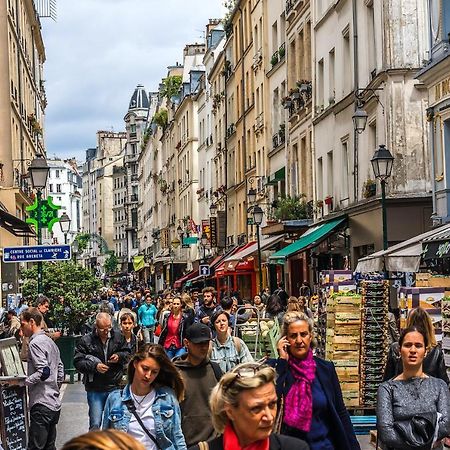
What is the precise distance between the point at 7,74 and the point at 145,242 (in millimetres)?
86113

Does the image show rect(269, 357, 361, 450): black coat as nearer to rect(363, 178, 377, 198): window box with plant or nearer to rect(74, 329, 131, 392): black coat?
rect(74, 329, 131, 392): black coat

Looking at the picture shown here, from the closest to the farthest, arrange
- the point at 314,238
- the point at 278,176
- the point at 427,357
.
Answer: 1. the point at 427,357
2. the point at 314,238
3. the point at 278,176

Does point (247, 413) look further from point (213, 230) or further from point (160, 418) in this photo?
point (213, 230)

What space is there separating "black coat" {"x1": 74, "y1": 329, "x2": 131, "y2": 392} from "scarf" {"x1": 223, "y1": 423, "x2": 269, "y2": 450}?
250 inches

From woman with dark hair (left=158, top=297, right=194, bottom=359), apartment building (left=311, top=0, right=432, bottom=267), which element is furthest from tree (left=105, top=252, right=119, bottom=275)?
woman with dark hair (left=158, top=297, right=194, bottom=359)

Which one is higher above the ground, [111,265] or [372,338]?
[111,265]

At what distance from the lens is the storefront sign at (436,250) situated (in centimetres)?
1696

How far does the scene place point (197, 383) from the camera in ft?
25.9

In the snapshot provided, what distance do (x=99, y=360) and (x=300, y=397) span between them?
4.69m

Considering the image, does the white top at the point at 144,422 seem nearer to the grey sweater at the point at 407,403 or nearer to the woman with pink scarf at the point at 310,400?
the woman with pink scarf at the point at 310,400

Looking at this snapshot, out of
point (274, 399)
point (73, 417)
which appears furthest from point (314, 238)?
point (274, 399)

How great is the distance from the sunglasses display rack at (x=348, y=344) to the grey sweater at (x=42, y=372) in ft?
14.9

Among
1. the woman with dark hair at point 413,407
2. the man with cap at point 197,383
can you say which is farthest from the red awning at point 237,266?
the woman with dark hair at point 413,407

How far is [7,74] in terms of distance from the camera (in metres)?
36.1
